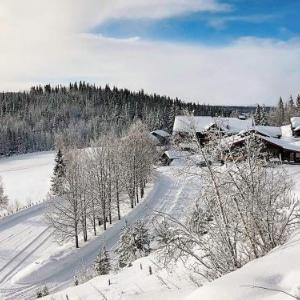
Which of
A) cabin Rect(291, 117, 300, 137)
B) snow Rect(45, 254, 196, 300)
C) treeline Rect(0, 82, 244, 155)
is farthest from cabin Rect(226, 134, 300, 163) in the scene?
treeline Rect(0, 82, 244, 155)

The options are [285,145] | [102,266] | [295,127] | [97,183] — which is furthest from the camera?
[295,127]

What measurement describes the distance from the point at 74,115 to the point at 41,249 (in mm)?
129519

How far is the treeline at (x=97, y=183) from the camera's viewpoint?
38.0 m

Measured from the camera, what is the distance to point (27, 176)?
8594 centimetres

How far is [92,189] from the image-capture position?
41.9 meters

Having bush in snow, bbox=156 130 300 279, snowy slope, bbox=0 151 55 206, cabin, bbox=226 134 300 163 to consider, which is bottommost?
snowy slope, bbox=0 151 55 206

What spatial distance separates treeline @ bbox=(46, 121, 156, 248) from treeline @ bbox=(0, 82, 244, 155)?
65.0m

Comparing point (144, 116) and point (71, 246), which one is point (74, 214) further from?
point (144, 116)

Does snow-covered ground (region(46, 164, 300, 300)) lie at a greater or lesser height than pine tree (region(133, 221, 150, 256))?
greater

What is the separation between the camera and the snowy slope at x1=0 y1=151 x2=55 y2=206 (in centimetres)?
6894

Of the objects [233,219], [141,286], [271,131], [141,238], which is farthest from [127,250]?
[271,131]

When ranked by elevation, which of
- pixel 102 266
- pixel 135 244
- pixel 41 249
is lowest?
pixel 41 249

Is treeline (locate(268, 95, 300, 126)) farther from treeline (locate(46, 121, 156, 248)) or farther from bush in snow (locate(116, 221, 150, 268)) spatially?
bush in snow (locate(116, 221, 150, 268))

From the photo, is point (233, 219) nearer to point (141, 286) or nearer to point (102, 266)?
point (141, 286)
